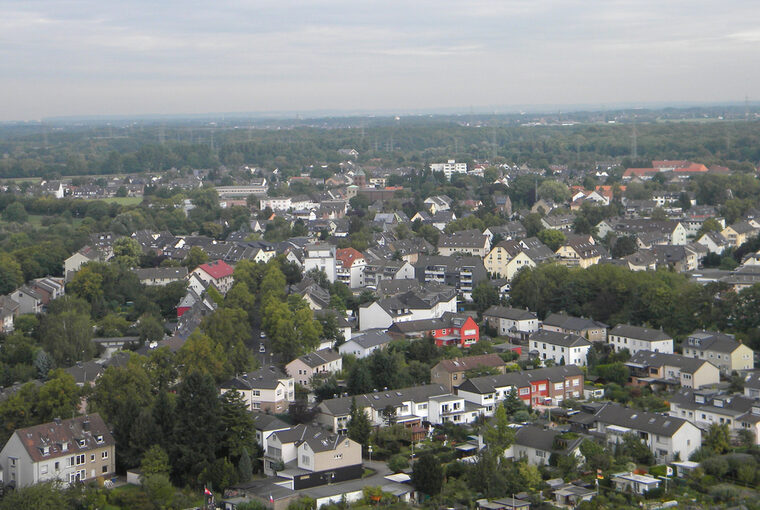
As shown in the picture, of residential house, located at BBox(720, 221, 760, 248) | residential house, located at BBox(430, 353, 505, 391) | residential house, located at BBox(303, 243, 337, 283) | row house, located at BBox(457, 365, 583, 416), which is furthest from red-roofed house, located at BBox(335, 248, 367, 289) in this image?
residential house, located at BBox(720, 221, 760, 248)

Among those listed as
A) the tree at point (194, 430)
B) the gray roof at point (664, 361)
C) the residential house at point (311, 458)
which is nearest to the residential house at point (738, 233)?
the gray roof at point (664, 361)

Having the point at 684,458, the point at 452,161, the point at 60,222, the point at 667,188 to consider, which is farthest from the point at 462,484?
the point at 452,161

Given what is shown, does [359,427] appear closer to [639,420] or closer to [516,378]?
[516,378]

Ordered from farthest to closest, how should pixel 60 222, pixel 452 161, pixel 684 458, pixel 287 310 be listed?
pixel 452 161 → pixel 60 222 → pixel 287 310 → pixel 684 458

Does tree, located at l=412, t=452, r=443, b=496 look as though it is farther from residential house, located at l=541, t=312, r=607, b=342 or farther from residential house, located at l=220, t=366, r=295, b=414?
residential house, located at l=541, t=312, r=607, b=342

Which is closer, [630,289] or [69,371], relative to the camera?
[69,371]

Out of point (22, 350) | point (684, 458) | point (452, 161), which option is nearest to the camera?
point (684, 458)

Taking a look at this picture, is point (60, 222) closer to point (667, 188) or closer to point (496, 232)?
point (496, 232)
